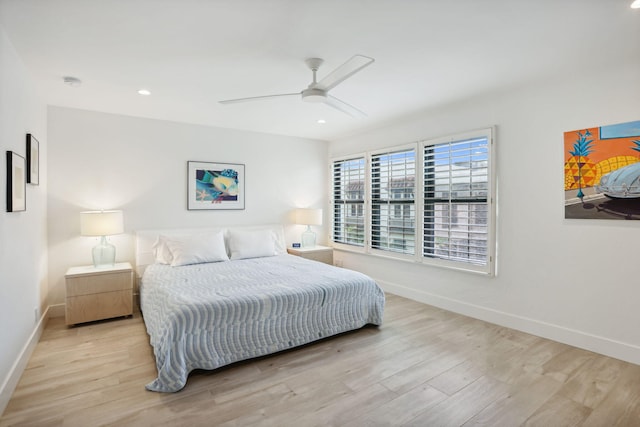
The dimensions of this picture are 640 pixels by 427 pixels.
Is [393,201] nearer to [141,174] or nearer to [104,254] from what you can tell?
[141,174]

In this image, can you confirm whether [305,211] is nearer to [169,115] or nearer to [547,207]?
[169,115]

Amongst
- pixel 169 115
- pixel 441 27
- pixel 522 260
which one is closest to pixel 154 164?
pixel 169 115

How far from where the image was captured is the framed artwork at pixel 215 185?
4.74 metres

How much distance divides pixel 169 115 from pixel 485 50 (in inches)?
142

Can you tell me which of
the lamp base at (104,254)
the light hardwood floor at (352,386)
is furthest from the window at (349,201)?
the lamp base at (104,254)

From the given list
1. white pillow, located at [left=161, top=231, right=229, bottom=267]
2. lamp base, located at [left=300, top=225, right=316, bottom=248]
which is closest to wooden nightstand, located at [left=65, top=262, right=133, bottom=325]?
white pillow, located at [left=161, top=231, right=229, bottom=267]

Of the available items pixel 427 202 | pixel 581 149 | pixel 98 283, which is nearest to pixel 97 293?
pixel 98 283

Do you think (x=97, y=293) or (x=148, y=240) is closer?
(x=97, y=293)

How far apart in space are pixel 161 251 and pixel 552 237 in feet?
14.0

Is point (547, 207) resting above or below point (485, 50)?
below

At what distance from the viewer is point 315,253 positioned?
5.25 metres

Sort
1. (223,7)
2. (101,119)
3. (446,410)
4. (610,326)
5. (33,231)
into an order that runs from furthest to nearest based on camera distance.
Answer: (101,119) → (33,231) → (610,326) → (446,410) → (223,7)

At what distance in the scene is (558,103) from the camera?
3.15 m

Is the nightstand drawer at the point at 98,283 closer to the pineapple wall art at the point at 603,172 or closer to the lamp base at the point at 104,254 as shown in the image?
the lamp base at the point at 104,254
